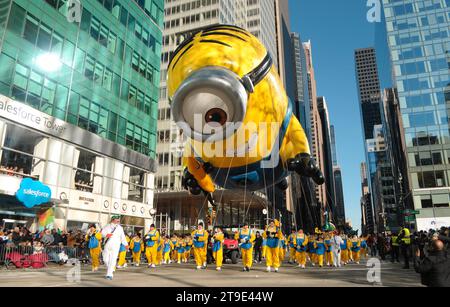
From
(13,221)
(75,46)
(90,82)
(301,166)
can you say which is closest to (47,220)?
(13,221)

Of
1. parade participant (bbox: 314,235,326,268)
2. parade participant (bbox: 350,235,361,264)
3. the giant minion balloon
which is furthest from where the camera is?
parade participant (bbox: 350,235,361,264)

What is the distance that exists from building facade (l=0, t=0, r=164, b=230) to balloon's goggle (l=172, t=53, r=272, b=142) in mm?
14364

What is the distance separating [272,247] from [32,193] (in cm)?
1231

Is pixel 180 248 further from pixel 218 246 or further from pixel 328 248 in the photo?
pixel 328 248

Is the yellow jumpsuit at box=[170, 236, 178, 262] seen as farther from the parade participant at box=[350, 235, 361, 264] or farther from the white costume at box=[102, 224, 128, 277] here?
the parade participant at box=[350, 235, 361, 264]

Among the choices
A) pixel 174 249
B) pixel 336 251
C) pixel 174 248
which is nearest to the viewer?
pixel 336 251

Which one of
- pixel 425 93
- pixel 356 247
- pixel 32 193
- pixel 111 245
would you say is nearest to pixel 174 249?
pixel 32 193

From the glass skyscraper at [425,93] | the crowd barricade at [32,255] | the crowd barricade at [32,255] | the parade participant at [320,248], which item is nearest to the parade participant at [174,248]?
the crowd barricade at [32,255]

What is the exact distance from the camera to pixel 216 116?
6402 mm

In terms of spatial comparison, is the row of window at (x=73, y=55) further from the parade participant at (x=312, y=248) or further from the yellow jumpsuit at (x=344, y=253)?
the yellow jumpsuit at (x=344, y=253)

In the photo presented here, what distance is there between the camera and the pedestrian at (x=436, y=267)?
4.61 metres

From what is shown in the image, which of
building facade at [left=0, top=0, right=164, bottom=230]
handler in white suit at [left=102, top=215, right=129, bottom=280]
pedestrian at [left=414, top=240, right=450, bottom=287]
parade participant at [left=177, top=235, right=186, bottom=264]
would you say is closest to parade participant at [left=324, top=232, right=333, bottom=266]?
parade participant at [left=177, top=235, right=186, bottom=264]

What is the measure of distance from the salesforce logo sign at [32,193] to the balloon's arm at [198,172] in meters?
11.4

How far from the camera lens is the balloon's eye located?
634 cm
